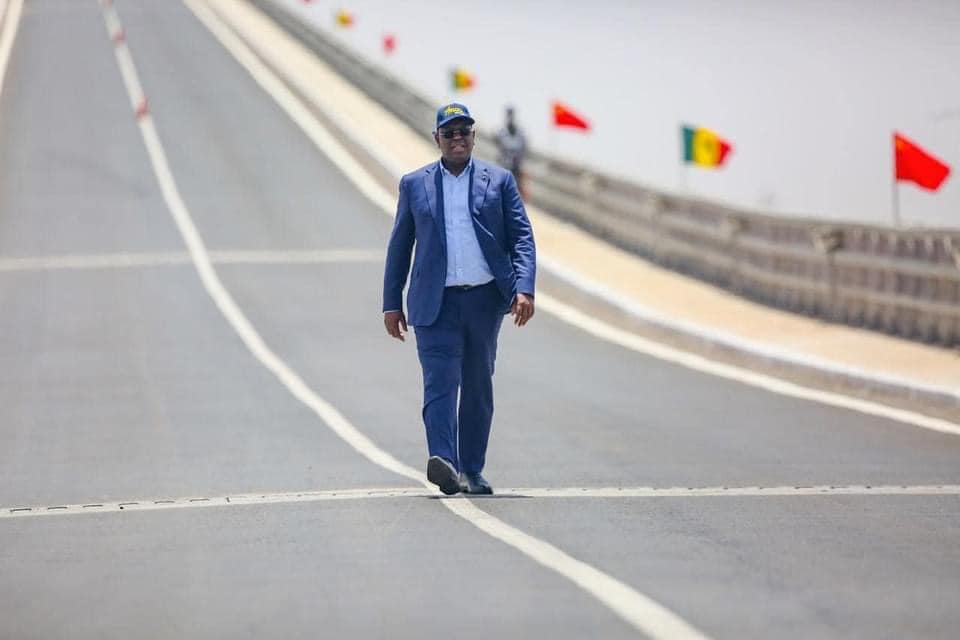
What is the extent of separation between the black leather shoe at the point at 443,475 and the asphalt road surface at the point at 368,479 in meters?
0.16

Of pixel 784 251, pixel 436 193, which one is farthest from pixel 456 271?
pixel 784 251

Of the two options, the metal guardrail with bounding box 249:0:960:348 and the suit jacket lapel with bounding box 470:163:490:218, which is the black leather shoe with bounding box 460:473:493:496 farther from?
the metal guardrail with bounding box 249:0:960:348

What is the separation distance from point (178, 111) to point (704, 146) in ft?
82.7

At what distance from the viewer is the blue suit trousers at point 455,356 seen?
10.1m

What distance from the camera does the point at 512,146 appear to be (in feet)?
118

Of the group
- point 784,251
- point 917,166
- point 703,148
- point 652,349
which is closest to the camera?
point 917,166

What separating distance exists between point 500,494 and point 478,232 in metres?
1.30

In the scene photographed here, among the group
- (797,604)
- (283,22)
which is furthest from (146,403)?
(283,22)

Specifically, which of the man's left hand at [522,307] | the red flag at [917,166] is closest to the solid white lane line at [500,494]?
the man's left hand at [522,307]

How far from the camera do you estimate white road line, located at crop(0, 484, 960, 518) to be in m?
9.92

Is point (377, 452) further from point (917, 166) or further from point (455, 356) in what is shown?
point (917, 166)

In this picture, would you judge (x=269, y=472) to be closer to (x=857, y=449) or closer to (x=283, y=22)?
(x=857, y=449)

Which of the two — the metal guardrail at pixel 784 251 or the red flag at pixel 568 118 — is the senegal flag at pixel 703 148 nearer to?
the metal guardrail at pixel 784 251

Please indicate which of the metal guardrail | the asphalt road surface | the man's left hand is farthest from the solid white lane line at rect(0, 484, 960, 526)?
the metal guardrail
